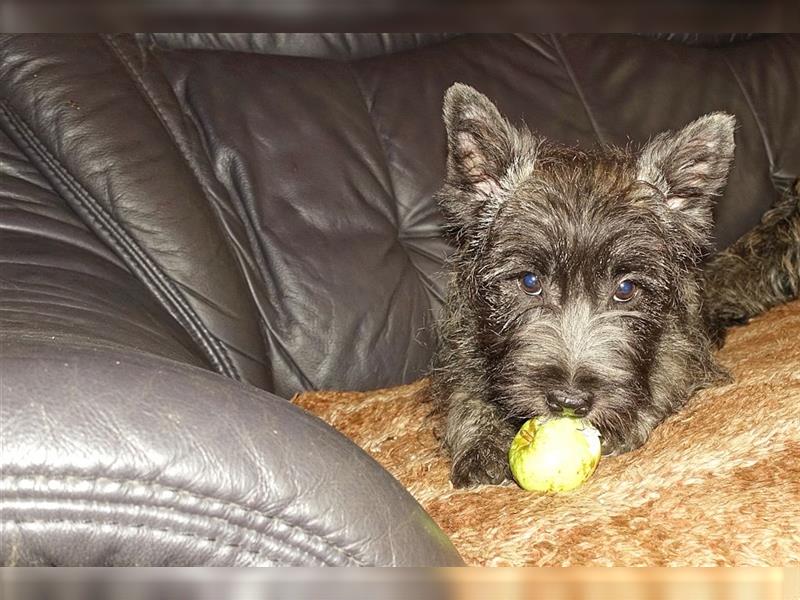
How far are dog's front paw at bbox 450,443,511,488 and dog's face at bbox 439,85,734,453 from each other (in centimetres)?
15

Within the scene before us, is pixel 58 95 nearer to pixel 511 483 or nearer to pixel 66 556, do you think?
pixel 511 483

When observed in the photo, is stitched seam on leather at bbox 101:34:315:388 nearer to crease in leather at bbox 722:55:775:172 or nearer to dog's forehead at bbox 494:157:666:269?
dog's forehead at bbox 494:157:666:269

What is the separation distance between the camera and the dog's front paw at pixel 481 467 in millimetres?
2625

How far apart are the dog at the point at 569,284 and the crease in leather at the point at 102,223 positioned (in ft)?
2.94

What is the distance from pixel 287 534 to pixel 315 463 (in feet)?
0.36

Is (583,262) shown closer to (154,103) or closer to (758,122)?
(154,103)

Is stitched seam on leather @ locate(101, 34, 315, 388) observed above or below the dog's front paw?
above

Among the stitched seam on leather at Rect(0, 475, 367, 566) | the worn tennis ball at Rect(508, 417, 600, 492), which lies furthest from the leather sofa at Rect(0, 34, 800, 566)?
the worn tennis ball at Rect(508, 417, 600, 492)

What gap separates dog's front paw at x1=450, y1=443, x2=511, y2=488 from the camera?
2.62 metres

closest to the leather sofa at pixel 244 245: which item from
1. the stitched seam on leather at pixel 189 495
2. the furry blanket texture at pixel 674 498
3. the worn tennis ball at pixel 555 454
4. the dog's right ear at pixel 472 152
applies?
the stitched seam on leather at pixel 189 495

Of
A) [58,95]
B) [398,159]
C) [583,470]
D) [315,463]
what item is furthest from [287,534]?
[398,159]

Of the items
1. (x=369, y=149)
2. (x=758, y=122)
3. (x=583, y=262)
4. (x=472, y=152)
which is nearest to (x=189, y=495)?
(x=583, y=262)

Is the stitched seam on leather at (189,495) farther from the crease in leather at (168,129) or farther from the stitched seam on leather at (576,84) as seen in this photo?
the stitched seam on leather at (576,84)

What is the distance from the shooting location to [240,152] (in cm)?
348
